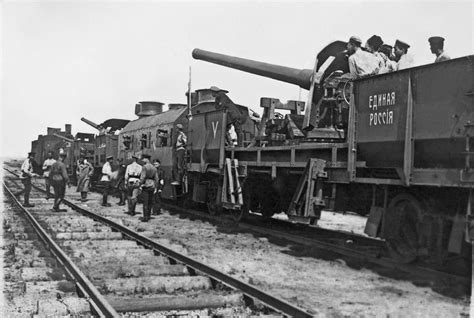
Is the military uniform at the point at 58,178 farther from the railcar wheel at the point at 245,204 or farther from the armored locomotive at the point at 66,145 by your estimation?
the armored locomotive at the point at 66,145

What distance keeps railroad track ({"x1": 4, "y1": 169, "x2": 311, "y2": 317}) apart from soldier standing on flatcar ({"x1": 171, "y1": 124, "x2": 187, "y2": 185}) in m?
4.51

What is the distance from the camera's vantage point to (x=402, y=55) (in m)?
8.30

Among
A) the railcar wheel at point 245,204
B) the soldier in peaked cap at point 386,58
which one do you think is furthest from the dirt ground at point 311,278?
the soldier in peaked cap at point 386,58

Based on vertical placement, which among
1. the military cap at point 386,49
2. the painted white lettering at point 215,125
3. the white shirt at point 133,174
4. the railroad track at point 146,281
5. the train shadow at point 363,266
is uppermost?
the military cap at point 386,49

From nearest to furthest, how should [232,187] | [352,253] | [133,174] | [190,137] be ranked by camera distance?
[352,253] → [232,187] → [133,174] → [190,137]

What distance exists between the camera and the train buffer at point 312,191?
26.7 ft

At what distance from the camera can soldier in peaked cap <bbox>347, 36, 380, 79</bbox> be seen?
834 cm

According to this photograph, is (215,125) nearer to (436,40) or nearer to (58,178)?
(58,178)

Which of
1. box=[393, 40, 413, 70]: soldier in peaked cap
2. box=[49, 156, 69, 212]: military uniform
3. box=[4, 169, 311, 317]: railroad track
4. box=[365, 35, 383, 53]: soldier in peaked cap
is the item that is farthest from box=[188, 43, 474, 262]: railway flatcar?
box=[49, 156, 69, 212]: military uniform

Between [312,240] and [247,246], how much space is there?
3.87 feet

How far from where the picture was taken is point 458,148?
611 centimetres

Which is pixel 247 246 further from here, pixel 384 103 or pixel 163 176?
pixel 163 176

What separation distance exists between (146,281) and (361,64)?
4.84 metres

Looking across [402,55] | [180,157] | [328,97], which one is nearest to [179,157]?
[180,157]
